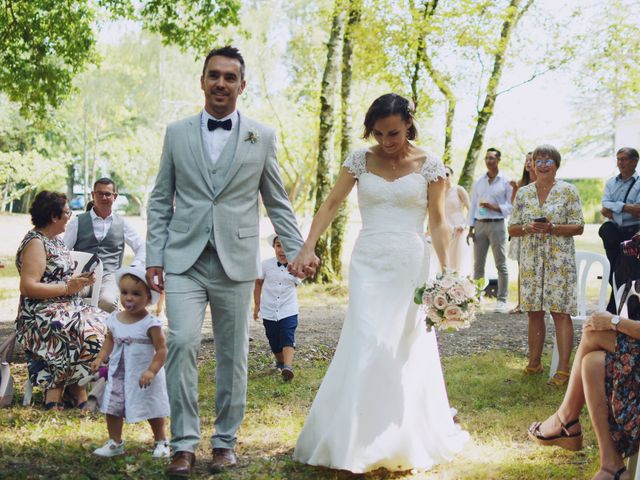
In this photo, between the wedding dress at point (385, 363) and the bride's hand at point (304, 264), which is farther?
the bride's hand at point (304, 264)

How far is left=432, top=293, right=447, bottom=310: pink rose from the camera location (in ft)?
14.2

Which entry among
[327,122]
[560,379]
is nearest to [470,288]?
[560,379]

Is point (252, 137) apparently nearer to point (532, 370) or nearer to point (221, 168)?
point (221, 168)

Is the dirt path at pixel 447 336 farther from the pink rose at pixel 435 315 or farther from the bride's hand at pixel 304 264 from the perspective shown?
the pink rose at pixel 435 315

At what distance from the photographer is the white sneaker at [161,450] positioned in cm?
464

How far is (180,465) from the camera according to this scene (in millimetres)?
4172

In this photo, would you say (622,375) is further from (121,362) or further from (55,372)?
(55,372)

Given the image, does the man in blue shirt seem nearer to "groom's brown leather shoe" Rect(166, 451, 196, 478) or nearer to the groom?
the groom

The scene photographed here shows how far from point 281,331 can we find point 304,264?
270cm

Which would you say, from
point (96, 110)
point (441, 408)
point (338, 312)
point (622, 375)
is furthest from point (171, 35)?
point (96, 110)

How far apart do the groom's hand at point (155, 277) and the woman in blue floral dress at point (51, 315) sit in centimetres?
190

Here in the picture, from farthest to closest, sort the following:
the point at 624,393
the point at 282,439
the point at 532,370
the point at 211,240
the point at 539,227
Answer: the point at 532,370, the point at 539,227, the point at 282,439, the point at 211,240, the point at 624,393

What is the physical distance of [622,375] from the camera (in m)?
3.82

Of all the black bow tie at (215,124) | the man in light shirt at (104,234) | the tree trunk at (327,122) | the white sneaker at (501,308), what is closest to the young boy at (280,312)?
the man in light shirt at (104,234)
